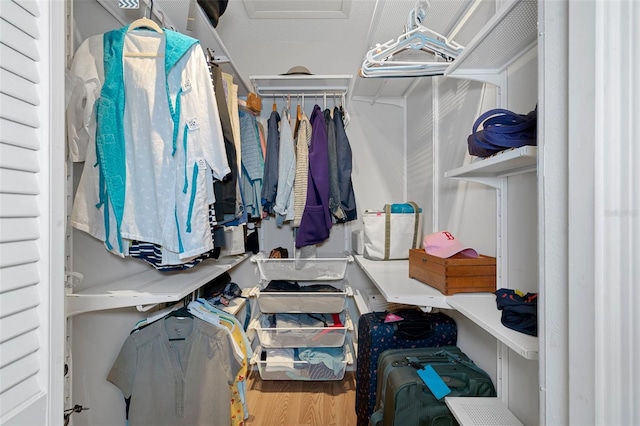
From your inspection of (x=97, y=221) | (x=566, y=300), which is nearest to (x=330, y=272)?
(x=97, y=221)

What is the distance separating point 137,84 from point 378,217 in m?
1.30

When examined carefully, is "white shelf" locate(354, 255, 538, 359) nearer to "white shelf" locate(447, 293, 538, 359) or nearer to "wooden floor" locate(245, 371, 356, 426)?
"white shelf" locate(447, 293, 538, 359)

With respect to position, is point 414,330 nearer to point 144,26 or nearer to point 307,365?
point 307,365

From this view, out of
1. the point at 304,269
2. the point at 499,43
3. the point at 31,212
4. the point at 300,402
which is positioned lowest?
the point at 300,402

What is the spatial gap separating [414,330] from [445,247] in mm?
486

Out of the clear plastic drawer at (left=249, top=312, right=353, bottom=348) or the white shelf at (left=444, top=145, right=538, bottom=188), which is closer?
the white shelf at (left=444, top=145, right=538, bottom=188)

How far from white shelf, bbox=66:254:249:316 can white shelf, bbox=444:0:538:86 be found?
47.8 inches

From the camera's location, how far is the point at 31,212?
1.71 feet

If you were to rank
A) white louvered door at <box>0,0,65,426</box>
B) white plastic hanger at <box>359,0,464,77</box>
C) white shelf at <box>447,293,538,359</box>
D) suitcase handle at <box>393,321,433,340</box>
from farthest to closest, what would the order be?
suitcase handle at <box>393,321,433,340</box>, white plastic hanger at <box>359,0,464,77</box>, white shelf at <box>447,293,538,359</box>, white louvered door at <box>0,0,65,426</box>

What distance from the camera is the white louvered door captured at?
48cm

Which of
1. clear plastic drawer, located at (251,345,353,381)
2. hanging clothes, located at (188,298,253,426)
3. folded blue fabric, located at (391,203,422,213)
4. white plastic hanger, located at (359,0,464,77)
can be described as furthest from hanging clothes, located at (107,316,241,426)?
white plastic hanger, located at (359,0,464,77)

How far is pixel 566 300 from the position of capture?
0.56m

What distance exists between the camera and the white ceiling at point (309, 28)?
52.7 inches

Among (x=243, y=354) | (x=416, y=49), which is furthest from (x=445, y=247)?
(x=243, y=354)
